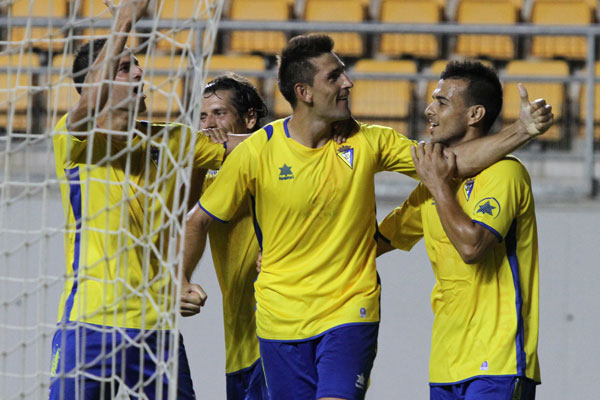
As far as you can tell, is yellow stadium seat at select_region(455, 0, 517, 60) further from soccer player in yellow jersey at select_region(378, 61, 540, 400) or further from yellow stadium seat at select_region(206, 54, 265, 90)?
soccer player in yellow jersey at select_region(378, 61, 540, 400)

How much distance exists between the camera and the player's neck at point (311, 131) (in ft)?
13.3

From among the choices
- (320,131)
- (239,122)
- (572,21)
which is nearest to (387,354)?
(239,122)

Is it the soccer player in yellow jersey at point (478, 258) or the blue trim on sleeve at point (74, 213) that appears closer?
the soccer player in yellow jersey at point (478, 258)

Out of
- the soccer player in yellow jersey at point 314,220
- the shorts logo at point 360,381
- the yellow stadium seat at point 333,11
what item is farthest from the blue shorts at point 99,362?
the yellow stadium seat at point 333,11

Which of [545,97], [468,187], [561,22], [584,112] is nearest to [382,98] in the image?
[545,97]

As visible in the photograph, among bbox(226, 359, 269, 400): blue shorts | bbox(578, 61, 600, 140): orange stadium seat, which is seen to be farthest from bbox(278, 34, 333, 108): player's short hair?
bbox(578, 61, 600, 140): orange stadium seat

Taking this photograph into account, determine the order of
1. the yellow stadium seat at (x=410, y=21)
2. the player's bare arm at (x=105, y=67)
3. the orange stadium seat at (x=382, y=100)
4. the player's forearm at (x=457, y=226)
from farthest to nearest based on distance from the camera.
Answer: the yellow stadium seat at (x=410, y=21), the orange stadium seat at (x=382, y=100), the player's forearm at (x=457, y=226), the player's bare arm at (x=105, y=67)

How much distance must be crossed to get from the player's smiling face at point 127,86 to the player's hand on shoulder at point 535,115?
1514 millimetres

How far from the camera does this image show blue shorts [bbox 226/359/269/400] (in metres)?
4.60

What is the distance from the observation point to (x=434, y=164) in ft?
12.6

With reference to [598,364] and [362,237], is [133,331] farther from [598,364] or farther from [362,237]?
[598,364]

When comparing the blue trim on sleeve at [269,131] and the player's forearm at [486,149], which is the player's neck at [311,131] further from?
the player's forearm at [486,149]

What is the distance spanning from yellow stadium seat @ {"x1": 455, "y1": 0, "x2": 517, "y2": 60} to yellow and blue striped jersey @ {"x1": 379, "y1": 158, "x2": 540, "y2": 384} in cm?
469

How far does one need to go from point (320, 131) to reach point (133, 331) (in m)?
1.16
